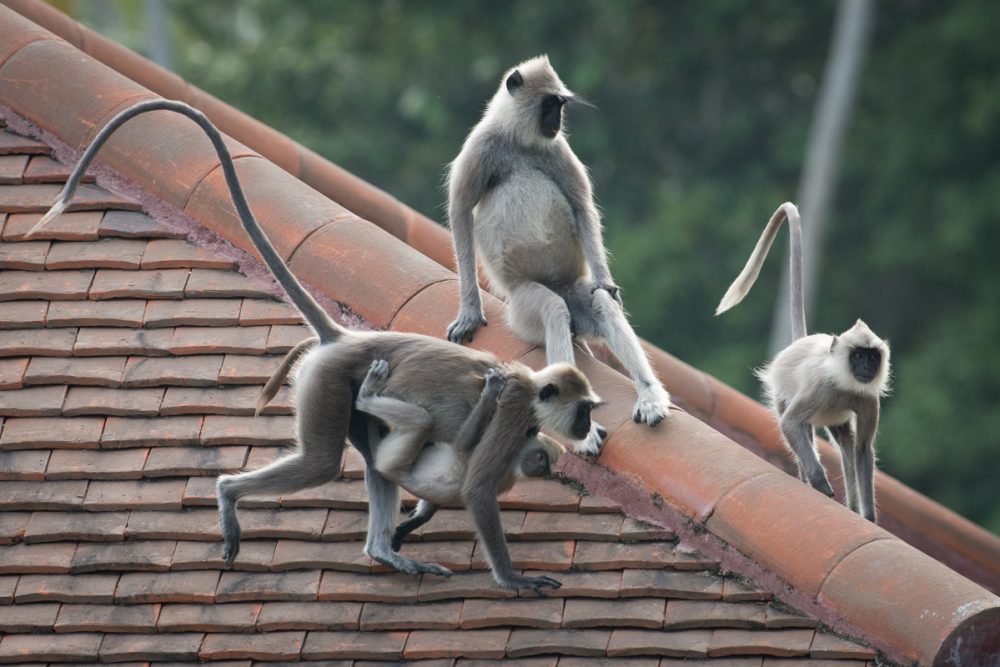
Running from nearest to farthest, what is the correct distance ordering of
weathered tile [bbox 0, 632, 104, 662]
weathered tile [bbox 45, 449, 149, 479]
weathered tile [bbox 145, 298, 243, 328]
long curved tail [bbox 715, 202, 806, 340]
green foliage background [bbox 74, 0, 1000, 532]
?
weathered tile [bbox 0, 632, 104, 662], weathered tile [bbox 45, 449, 149, 479], weathered tile [bbox 145, 298, 243, 328], long curved tail [bbox 715, 202, 806, 340], green foliage background [bbox 74, 0, 1000, 532]

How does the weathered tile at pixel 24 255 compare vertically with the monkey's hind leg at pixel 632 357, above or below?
below

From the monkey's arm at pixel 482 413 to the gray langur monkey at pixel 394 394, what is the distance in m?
0.02

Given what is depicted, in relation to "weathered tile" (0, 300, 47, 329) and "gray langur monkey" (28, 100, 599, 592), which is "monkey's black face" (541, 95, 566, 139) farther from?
"weathered tile" (0, 300, 47, 329)

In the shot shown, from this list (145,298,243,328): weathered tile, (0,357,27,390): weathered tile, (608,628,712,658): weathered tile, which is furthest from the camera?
(145,298,243,328): weathered tile

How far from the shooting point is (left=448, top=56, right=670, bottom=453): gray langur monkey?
6.51 meters

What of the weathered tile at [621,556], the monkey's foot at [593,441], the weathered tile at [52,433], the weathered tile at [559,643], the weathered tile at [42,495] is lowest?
the weathered tile at [42,495]

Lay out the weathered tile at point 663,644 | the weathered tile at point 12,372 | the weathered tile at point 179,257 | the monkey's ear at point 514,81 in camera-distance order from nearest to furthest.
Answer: the weathered tile at point 663,644 < the weathered tile at point 12,372 < the weathered tile at point 179,257 < the monkey's ear at point 514,81

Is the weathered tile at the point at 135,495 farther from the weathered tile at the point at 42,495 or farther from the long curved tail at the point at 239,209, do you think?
the long curved tail at the point at 239,209

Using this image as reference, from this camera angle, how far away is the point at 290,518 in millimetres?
5727

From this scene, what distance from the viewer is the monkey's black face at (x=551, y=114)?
22.7 feet

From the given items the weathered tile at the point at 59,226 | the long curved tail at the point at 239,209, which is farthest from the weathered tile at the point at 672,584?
→ the weathered tile at the point at 59,226

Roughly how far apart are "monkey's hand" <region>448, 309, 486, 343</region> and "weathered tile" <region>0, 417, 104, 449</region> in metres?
1.36

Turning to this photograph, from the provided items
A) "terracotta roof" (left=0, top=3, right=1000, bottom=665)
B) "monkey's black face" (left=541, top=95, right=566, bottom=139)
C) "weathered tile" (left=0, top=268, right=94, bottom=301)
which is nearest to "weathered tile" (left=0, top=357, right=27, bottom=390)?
"terracotta roof" (left=0, top=3, right=1000, bottom=665)

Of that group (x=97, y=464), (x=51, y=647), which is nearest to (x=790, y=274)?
(x=97, y=464)
